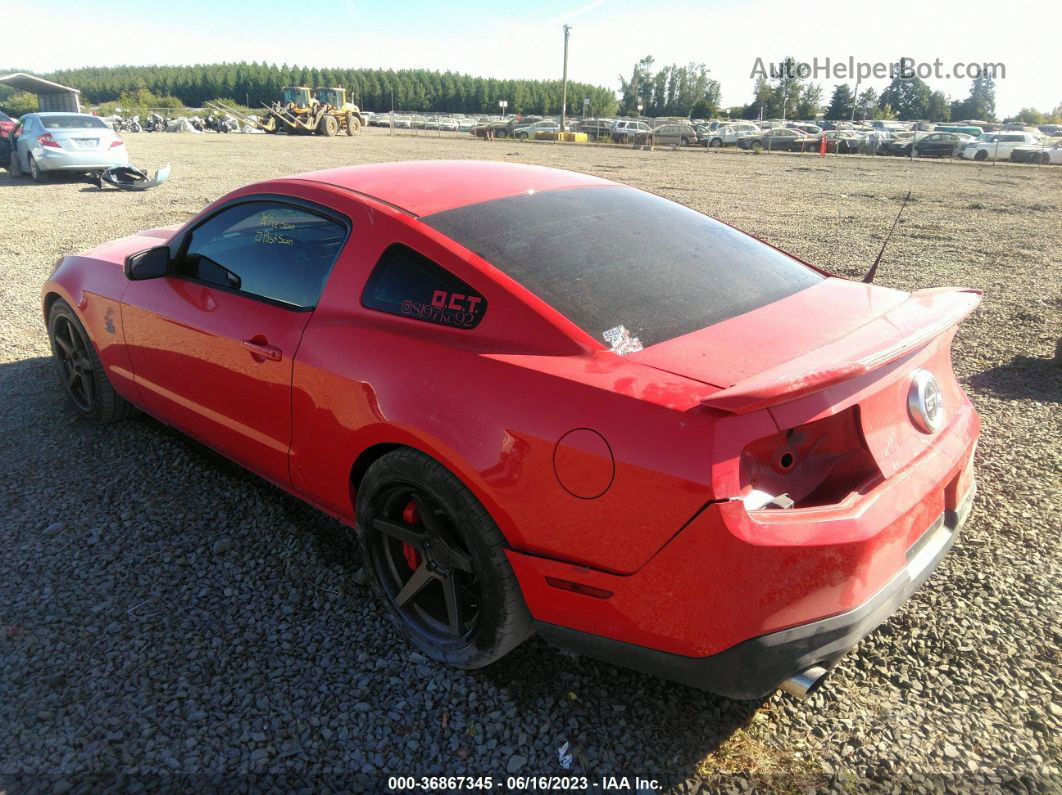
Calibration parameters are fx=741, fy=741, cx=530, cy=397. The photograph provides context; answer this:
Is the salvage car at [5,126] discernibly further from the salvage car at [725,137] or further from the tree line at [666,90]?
the tree line at [666,90]

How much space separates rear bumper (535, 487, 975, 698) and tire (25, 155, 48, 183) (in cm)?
1830

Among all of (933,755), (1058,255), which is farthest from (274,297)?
(1058,255)

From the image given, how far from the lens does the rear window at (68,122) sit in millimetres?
15578

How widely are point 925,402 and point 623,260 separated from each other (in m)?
1.02

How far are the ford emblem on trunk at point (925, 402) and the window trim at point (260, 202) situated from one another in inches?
75.0

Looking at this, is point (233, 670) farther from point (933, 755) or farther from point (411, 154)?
point (411, 154)

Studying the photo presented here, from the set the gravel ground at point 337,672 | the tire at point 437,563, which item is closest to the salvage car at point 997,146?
the gravel ground at point 337,672

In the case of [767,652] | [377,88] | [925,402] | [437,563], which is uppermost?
[377,88]

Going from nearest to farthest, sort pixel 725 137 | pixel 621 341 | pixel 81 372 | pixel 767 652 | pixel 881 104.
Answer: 1. pixel 767 652
2. pixel 621 341
3. pixel 81 372
4. pixel 725 137
5. pixel 881 104

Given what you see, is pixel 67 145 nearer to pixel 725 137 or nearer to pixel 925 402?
pixel 925 402

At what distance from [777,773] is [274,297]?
235 centimetres

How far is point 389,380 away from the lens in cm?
233

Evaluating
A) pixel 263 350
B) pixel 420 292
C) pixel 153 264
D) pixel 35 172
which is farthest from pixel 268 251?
pixel 35 172

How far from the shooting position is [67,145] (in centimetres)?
1545
